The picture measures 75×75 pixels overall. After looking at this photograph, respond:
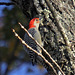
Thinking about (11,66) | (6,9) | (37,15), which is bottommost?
(11,66)

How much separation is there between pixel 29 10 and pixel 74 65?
1271 mm

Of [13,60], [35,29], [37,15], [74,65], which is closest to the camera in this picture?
[74,65]

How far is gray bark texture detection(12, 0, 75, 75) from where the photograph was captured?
2967 mm

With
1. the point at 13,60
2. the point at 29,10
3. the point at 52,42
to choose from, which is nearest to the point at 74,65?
the point at 52,42

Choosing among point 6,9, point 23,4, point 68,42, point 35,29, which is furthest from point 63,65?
point 6,9

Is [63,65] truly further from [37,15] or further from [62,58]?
[37,15]

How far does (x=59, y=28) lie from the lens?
3080mm

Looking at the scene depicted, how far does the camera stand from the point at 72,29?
122 inches

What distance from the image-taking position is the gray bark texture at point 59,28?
9.73 feet

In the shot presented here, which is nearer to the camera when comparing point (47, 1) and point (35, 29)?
point (47, 1)

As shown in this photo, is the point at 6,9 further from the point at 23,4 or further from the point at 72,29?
the point at 72,29

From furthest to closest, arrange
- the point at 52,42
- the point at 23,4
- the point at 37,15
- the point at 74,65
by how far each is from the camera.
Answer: the point at 23,4, the point at 37,15, the point at 52,42, the point at 74,65

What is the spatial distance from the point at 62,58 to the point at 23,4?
1.26 m

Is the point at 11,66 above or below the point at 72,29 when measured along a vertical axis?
below
